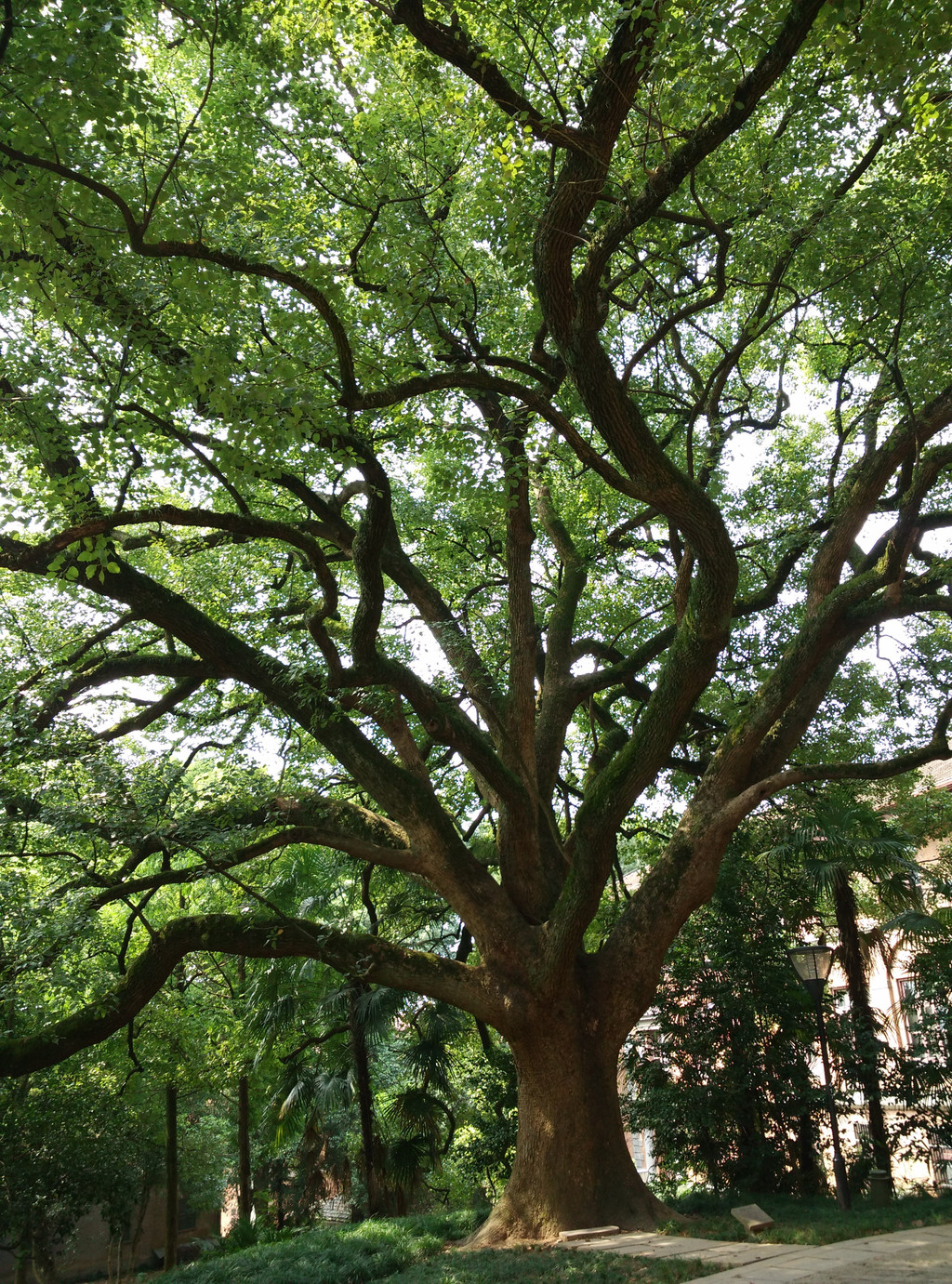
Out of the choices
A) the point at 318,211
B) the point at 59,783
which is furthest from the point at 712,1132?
the point at 318,211

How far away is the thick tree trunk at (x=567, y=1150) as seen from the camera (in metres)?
7.91

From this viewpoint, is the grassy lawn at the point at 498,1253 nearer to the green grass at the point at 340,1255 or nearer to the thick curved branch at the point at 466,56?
the green grass at the point at 340,1255

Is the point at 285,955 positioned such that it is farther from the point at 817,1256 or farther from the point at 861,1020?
the point at 861,1020

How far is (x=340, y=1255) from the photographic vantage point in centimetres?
807

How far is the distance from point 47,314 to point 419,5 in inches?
124

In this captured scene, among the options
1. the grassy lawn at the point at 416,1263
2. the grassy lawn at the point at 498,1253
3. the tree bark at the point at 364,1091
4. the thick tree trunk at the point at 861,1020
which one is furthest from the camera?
the tree bark at the point at 364,1091

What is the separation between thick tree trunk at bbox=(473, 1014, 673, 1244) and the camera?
25.9ft

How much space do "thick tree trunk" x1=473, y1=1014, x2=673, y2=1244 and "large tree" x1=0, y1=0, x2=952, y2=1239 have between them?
0.11 feet

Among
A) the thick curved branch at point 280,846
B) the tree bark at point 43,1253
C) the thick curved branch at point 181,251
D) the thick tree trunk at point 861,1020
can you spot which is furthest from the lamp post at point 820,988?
the tree bark at point 43,1253

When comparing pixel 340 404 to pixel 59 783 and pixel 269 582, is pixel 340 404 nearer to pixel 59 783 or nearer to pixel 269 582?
pixel 59 783

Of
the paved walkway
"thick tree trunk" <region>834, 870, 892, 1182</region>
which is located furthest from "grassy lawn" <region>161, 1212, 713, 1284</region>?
"thick tree trunk" <region>834, 870, 892, 1182</region>

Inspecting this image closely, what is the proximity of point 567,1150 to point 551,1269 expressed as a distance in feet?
5.93

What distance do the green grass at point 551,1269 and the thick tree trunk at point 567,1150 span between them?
63cm

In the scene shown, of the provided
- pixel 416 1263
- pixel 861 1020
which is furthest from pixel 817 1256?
pixel 861 1020
